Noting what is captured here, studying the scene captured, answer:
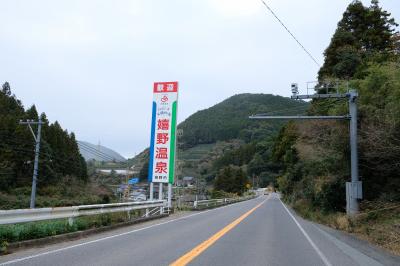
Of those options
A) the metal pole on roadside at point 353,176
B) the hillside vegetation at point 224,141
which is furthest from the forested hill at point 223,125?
the metal pole on roadside at point 353,176

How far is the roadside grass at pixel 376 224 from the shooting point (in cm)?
1413

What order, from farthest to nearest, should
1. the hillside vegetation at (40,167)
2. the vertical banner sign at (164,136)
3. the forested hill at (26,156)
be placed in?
the forested hill at (26,156) → the hillside vegetation at (40,167) → the vertical banner sign at (164,136)

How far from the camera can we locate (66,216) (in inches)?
540

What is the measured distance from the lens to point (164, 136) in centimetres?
2897

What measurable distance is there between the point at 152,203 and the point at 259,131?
114 meters

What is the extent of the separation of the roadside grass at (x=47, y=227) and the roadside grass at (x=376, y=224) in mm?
9909

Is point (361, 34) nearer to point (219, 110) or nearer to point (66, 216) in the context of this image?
point (66, 216)

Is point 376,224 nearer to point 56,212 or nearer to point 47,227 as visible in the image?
point 56,212

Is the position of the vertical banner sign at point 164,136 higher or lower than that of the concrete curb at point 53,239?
higher

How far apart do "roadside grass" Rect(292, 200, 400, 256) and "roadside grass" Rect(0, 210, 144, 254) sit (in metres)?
9.91

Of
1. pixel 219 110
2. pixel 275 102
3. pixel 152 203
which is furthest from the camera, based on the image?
pixel 219 110

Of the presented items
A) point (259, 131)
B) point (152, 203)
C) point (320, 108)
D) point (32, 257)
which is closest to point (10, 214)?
point (32, 257)

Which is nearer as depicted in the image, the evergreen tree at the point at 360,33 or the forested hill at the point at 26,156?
the evergreen tree at the point at 360,33

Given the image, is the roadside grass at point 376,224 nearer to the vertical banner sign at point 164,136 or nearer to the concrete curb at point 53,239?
the concrete curb at point 53,239
